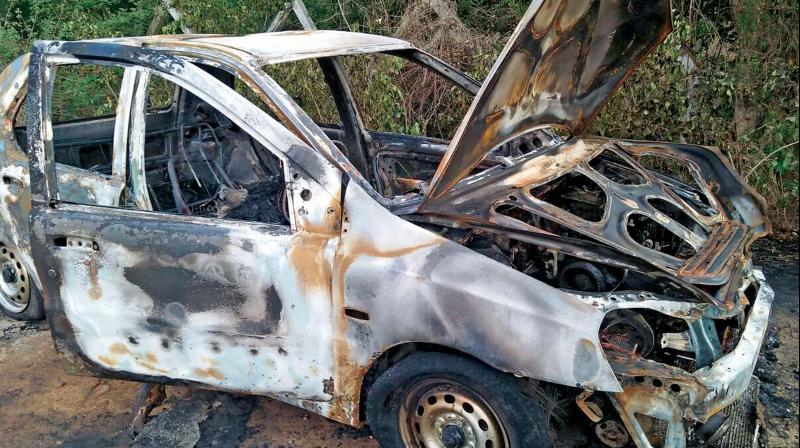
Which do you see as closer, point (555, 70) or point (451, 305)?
point (451, 305)

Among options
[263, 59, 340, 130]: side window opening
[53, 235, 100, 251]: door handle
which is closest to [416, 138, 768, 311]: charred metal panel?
[53, 235, 100, 251]: door handle

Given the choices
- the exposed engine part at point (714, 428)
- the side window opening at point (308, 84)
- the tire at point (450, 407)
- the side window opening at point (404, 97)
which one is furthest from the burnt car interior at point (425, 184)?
the side window opening at point (404, 97)

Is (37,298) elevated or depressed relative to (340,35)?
depressed

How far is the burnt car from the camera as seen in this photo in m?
2.28

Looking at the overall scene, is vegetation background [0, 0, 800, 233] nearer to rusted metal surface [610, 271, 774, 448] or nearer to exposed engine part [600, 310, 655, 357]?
exposed engine part [600, 310, 655, 357]

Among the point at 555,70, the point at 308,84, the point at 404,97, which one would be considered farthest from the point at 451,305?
the point at 308,84

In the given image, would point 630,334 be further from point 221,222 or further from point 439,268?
point 221,222

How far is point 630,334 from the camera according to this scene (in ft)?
8.38

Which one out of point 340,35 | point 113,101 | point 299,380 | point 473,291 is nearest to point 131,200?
point 299,380

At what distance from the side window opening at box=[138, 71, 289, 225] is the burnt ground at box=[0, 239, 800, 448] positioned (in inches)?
40.4

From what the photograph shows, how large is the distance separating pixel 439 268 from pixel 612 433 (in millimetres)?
946

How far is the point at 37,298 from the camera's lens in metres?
4.00

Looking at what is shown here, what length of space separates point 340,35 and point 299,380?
6.45 feet

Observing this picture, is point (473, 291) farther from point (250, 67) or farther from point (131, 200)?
point (131, 200)
